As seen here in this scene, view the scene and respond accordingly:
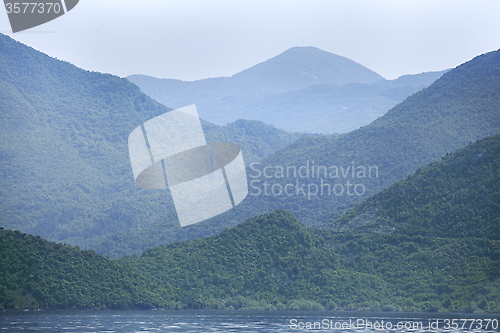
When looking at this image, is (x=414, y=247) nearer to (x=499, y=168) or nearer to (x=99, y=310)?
(x=499, y=168)

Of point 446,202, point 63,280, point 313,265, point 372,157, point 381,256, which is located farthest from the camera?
point 372,157

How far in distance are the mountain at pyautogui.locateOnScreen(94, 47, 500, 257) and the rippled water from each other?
8117 cm

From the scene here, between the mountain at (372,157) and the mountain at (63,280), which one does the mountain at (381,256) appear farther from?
the mountain at (372,157)

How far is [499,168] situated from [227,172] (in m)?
81.6

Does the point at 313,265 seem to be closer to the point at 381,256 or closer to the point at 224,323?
the point at 381,256

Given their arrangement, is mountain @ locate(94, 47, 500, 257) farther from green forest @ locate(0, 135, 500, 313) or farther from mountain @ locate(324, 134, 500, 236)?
green forest @ locate(0, 135, 500, 313)

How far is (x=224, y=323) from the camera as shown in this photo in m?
68.1

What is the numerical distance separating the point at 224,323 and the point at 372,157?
11284 cm

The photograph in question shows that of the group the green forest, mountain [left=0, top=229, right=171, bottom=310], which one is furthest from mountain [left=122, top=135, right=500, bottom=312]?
mountain [left=0, top=229, right=171, bottom=310]

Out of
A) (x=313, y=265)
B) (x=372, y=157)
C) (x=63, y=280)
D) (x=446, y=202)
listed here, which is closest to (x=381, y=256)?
(x=313, y=265)

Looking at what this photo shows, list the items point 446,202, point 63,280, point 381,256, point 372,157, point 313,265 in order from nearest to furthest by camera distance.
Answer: point 63,280, point 313,265, point 381,256, point 446,202, point 372,157

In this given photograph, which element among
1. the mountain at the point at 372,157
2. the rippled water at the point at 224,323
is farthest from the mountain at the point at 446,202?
the mountain at the point at 372,157

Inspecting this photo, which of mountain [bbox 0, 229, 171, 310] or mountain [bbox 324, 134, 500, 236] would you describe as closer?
mountain [bbox 0, 229, 171, 310]

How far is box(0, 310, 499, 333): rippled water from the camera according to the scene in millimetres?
60281
